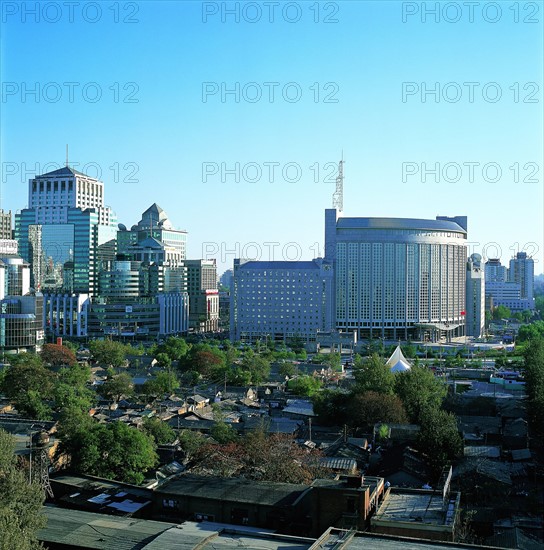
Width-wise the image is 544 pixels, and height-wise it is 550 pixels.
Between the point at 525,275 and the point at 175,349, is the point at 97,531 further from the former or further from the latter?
the point at 525,275

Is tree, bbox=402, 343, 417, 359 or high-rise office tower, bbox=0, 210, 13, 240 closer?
tree, bbox=402, 343, 417, 359

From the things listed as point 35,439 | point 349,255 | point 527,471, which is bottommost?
point 527,471

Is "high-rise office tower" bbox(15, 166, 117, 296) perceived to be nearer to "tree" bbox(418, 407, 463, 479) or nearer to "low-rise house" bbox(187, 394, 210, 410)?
"low-rise house" bbox(187, 394, 210, 410)

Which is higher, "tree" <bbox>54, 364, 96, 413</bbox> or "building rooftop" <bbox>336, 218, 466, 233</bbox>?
"building rooftop" <bbox>336, 218, 466, 233</bbox>

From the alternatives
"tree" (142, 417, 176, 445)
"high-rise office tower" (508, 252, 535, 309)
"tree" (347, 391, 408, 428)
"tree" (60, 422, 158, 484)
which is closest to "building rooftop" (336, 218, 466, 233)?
Answer: "tree" (347, 391, 408, 428)

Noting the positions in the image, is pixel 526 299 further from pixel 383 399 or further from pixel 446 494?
pixel 446 494

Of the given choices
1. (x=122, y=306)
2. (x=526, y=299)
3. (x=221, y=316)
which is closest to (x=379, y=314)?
(x=122, y=306)
